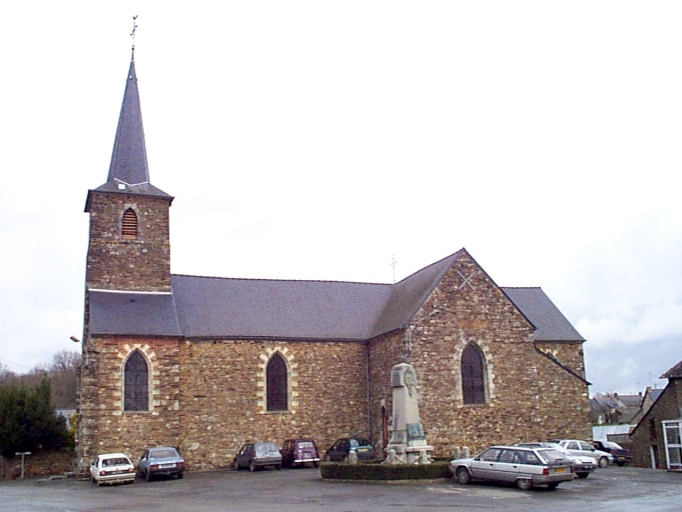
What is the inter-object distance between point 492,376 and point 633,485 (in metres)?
10.3

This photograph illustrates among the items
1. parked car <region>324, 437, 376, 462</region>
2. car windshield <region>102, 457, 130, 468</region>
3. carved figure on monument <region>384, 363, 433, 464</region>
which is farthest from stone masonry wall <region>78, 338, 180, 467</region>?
carved figure on monument <region>384, 363, 433, 464</region>

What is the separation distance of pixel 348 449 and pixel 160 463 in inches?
297

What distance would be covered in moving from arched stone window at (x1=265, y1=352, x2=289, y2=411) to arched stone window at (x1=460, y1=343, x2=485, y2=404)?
7842 mm

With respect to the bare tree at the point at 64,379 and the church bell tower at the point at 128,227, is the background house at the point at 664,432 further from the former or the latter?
the bare tree at the point at 64,379

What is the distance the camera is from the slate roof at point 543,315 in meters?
38.2

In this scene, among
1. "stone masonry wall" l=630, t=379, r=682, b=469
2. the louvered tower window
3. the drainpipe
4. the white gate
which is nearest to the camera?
the white gate

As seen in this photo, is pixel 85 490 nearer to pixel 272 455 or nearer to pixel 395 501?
pixel 272 455

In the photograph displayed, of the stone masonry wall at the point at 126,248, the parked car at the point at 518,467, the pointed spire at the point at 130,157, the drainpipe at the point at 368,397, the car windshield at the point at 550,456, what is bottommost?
the parked car at the point at 518,467

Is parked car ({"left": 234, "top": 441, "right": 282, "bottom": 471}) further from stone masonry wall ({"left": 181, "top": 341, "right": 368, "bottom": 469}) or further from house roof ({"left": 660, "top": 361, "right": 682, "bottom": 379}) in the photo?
house roof ({"left": 660, "top": 361, "right": 682, "bottom": 379})

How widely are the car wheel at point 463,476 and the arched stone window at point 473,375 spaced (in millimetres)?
9133

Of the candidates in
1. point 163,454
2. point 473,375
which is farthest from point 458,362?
point 163,454

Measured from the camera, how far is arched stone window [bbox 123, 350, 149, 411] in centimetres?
2894

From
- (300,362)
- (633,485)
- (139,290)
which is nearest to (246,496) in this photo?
(633,485)

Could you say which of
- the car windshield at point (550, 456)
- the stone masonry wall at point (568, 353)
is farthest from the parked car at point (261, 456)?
the stone masonry wall at point (568, 353)
